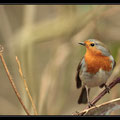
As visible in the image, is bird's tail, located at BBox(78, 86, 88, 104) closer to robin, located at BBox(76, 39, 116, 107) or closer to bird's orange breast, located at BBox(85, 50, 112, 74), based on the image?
robin, located at BBox(76, 39, 116, 107)

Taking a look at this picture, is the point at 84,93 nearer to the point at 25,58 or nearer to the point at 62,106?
the point at 62,106

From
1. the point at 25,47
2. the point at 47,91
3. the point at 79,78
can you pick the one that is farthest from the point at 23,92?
the point at 79,78

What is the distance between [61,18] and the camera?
3.49m

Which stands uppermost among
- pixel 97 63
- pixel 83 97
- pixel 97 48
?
pixel 97 48

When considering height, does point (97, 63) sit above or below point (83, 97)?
above

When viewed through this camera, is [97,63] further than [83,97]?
No

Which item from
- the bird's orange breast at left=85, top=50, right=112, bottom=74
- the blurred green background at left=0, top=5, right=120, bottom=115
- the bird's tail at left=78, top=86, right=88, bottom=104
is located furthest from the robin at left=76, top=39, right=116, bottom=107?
the bird's tail at left=78, top=86, right=88, bottom=104

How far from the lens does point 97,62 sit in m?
3.01

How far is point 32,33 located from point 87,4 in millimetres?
728

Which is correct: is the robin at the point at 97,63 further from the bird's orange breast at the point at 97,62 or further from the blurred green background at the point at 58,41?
the blurred green background at the point at 58,41

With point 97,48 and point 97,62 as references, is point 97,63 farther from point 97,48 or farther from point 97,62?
point 97,48

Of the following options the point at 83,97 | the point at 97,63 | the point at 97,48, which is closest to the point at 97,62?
the point at 97,63

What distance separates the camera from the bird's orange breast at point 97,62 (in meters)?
3.01

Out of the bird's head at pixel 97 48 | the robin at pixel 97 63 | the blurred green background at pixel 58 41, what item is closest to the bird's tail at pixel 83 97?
the blurred green background at pixel 58 41
